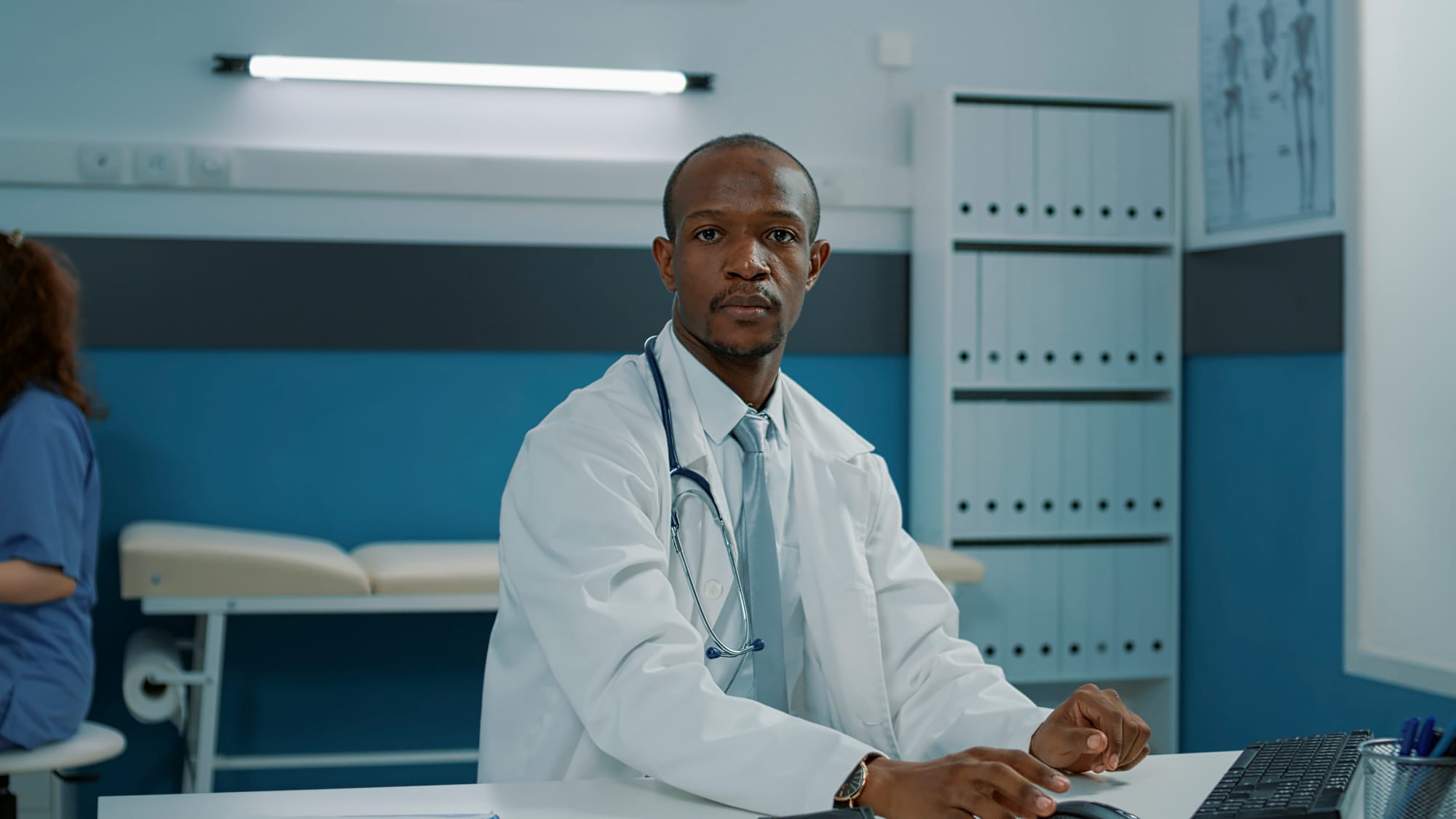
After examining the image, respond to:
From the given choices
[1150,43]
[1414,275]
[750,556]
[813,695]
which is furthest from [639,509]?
[1150,43]

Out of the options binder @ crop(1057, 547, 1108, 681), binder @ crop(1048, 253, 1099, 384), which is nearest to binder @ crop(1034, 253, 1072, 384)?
binder @ crop(1048, 253, 1099, 384)

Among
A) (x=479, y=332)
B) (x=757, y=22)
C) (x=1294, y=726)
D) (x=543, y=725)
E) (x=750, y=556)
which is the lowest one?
(x=1294, y=726)

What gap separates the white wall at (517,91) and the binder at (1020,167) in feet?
0.93

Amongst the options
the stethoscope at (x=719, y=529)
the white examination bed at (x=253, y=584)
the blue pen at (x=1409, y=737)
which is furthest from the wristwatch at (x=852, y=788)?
the white examination bed at (x=253, y=584)

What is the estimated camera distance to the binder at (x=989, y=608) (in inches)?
128

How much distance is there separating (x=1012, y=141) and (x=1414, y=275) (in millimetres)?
1004

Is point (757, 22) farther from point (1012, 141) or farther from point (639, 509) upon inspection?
point (639, 509)

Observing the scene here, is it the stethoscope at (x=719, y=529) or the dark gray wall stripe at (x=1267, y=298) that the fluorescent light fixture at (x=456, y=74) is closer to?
the dark gray wall stripe at (x=1267, y=298)

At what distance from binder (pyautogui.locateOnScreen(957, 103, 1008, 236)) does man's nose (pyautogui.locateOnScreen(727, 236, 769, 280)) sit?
1.85 meters

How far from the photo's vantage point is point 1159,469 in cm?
332

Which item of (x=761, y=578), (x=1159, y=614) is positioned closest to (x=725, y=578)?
(x=761, y=578)

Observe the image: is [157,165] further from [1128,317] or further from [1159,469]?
[1159,469]

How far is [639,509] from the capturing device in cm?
136

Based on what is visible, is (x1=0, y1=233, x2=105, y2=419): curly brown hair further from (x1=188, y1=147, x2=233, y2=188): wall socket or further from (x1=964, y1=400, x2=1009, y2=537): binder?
(x1=964, y1=400, x2=1009, y2=537): binder
